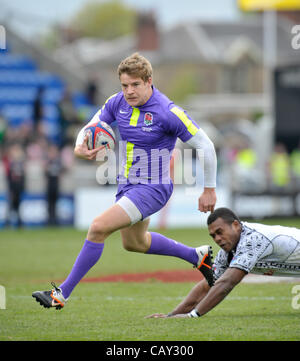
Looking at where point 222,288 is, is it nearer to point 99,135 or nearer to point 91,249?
point 91,249

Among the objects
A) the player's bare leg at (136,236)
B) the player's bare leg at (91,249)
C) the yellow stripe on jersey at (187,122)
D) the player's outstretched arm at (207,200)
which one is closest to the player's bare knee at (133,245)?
the player's bare leg at (136,236)

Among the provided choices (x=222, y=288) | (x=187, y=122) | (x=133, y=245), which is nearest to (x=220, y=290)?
(x=222, y=288)

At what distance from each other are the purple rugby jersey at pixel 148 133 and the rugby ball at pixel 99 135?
0.40 feet

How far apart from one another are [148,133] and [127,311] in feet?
5.84

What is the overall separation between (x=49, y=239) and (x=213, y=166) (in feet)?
34.3

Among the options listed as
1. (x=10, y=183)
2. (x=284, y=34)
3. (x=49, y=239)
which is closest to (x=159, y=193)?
(x=49, y=239)

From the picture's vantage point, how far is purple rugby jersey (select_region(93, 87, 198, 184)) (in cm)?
689

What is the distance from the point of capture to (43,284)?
31.9ft

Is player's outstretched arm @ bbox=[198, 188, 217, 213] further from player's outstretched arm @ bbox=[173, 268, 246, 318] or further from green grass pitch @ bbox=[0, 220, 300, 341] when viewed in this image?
green grass pitch @ bbox=[0, 220, 300, 341]

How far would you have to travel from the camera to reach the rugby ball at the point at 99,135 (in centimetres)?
707

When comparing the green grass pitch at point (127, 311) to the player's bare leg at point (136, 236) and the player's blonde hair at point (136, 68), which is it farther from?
the player's blonde hair at point (136, 68)
